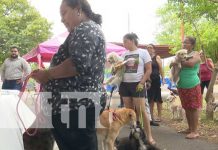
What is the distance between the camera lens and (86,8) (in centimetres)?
295

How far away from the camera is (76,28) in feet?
9.16

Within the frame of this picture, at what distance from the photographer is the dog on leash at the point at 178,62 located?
666 centimetres

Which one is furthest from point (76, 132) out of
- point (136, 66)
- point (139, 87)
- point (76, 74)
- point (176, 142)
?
point (176, 142)

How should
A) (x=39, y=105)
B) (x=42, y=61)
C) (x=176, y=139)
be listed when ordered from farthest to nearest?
(x=42, y=61) → (x=176, y=139) → (x=39, y=105)

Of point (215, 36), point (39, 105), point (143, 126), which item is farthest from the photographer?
point (215, 36)

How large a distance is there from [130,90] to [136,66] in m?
0.39

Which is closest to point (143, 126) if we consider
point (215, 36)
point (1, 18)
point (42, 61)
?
point (42, 61)

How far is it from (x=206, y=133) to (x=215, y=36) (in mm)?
11829

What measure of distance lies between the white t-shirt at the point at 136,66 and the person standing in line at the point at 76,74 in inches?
133

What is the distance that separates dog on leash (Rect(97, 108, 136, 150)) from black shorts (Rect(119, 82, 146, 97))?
449 mm

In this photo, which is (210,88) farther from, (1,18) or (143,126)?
(1,18)

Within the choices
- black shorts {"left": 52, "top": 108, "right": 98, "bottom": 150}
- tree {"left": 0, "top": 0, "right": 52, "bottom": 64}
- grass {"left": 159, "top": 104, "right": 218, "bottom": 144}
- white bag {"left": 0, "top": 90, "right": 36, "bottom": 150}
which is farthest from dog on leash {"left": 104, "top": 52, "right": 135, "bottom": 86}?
tree {"left": 0, "top": 0, "right": 52, "bottom": 64}

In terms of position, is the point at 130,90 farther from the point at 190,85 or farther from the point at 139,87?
the point at 190,85

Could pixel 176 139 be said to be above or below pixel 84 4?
below
